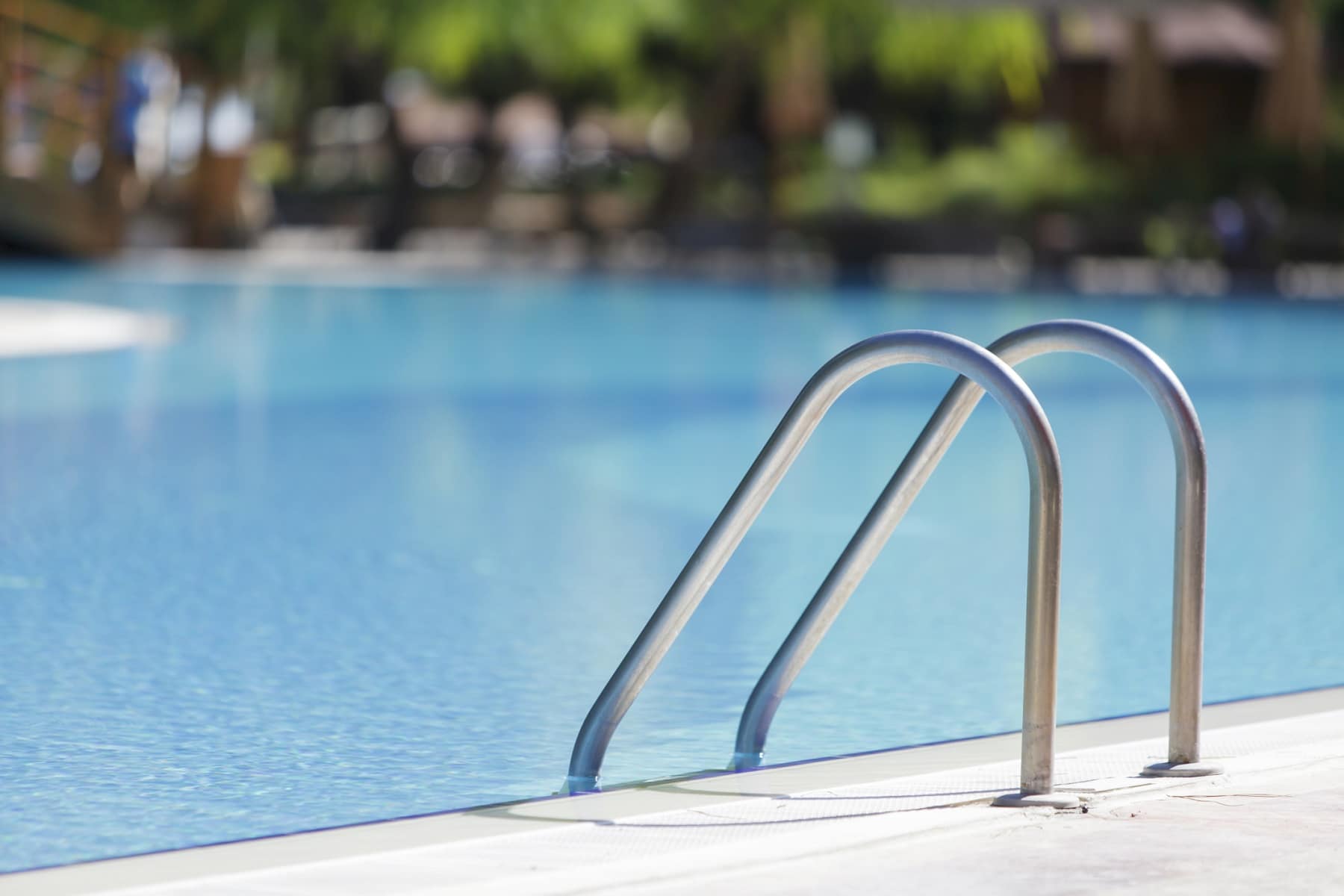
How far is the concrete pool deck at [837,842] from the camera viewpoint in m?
3.38

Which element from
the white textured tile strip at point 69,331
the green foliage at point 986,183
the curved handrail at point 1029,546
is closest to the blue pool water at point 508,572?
the white textured tile strip at point 69,331

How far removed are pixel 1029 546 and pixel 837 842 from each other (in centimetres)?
67

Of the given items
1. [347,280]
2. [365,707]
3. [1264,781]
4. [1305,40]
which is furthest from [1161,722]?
[1305,40]

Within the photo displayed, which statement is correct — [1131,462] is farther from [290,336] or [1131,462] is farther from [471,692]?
[290,336]

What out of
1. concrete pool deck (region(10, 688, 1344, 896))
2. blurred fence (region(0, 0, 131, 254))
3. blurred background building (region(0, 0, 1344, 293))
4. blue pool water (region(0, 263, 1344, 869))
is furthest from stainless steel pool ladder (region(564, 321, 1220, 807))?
blurred fence (region(0, 0, 131, 254))

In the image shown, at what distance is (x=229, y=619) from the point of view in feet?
22.9

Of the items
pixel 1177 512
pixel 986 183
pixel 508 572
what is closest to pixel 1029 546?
pixel 1177 512

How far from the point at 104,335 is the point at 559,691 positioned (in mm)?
12649

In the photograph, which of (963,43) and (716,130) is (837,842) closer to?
(963,43)

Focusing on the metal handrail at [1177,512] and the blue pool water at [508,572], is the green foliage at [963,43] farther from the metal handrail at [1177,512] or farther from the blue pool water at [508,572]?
the metal handrail at [1177,512]

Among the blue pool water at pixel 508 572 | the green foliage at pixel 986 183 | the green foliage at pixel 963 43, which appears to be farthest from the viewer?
the green foliage at pixel 963 43

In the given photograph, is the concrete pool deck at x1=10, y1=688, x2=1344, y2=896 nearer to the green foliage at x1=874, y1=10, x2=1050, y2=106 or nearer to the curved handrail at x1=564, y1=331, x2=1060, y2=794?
the curved handrail at x1=564, y1=331, x2=1060, y2=794

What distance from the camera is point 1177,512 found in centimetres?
415

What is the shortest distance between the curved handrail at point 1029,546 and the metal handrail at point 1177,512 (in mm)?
183
